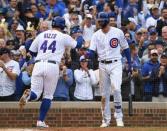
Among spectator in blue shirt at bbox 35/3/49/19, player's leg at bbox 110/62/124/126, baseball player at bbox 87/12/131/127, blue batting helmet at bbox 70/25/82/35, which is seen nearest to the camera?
player's leg at bbox 110/62/124/126

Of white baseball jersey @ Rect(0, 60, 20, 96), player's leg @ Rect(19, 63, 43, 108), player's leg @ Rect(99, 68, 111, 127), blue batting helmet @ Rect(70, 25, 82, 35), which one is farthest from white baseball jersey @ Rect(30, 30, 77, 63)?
blue batting helmet @ Rect(70, 25, 82, 35)

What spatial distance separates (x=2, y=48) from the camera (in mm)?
15586

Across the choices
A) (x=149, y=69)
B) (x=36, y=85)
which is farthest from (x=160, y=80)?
(x=36, y=85)

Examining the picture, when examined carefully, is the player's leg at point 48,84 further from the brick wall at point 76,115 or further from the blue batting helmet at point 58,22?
the brick wall at point 76,115

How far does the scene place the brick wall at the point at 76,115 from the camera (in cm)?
1574

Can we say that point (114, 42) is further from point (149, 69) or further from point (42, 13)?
point (42, 13)

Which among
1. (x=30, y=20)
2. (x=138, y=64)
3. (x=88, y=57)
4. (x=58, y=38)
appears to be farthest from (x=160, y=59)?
(x=30, y=20)

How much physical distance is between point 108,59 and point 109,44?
0.31 meters

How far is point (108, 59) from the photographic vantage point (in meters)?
13.9

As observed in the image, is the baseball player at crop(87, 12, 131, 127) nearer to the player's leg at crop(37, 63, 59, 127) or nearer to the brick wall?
the player's leg at crop(37, 63, 59, 127)

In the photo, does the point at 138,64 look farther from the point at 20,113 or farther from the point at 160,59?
the point at 20,113

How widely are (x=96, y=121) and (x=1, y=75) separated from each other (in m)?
2.45

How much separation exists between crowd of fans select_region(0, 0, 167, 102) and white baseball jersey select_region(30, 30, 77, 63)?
109 cm

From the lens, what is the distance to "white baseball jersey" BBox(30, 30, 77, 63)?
13.3 m
